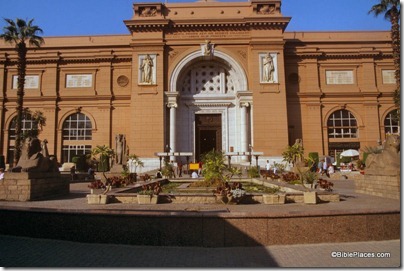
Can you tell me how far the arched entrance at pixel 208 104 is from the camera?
92.6 ft

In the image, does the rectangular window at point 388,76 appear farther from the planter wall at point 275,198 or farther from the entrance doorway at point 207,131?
the planter wall at point 275,198

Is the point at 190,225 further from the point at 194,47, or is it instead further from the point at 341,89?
the point at 341,89

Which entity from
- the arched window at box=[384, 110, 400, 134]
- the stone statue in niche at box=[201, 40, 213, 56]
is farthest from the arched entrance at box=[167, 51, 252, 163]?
the arched window at box=[384, 110, 400, 134]

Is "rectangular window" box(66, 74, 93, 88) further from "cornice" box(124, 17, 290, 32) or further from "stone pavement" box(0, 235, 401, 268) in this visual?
"stone pavement" box(0, 235, 401, 268)

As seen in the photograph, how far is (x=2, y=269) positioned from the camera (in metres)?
4.94

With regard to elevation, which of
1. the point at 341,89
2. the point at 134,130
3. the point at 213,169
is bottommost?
the point at 213,169

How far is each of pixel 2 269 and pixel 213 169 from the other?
8.98 m

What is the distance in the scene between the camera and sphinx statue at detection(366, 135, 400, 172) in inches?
409

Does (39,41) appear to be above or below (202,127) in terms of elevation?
above

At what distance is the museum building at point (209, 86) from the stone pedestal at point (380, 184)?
46.6ft

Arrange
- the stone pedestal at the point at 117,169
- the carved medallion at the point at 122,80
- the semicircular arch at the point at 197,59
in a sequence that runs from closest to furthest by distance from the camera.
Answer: the stone pedestal at the point at 117,169
the semicircular arch at the point at 197,59
the carved medallion at the point at 122,80

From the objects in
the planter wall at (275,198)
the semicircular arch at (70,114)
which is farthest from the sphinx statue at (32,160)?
the semicircular arch at (70,114)

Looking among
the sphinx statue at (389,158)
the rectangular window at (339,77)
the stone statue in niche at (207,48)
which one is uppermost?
the stone statue in niche at (207,48)

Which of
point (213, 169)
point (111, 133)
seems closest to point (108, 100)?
point (111, 133)
